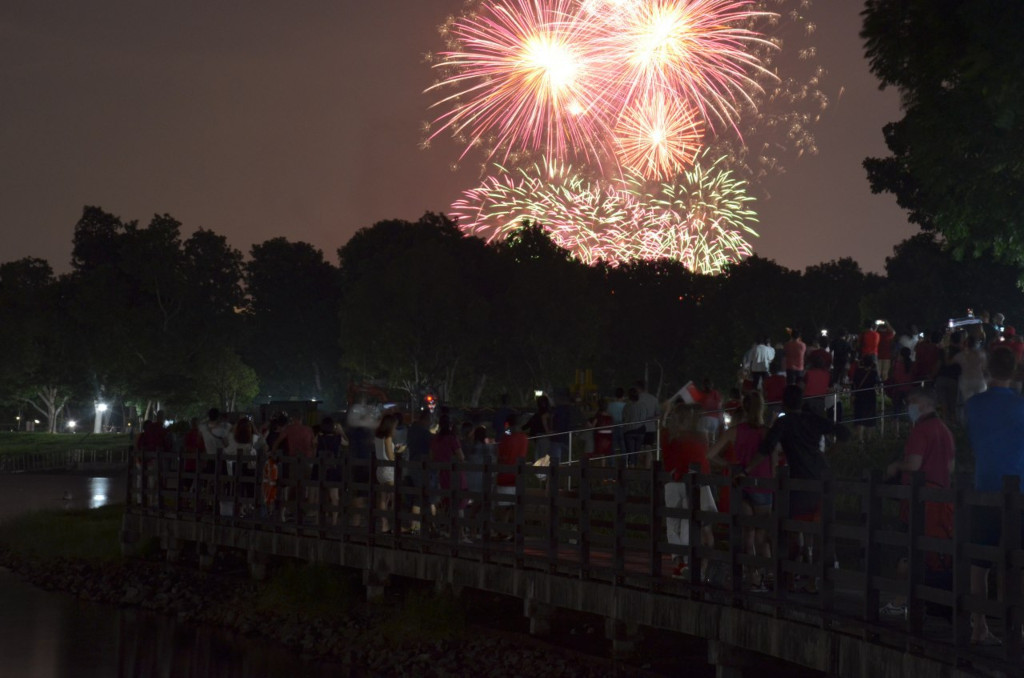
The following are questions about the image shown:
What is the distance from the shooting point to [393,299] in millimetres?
78875

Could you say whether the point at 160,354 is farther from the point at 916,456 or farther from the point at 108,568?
the point at 916,456

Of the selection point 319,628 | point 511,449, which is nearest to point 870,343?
point 511,449

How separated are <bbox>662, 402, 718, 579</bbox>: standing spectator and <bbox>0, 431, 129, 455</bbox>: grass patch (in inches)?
3164

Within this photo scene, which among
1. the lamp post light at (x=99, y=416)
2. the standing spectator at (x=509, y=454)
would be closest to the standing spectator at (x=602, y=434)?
the standing spectator at (x=509, y=454)

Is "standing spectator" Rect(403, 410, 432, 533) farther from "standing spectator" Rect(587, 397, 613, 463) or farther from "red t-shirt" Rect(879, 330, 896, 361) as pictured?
"red t-shirt" Rect(879, 330, 896, 361)

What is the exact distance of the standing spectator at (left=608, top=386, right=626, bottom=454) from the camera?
24328 mm

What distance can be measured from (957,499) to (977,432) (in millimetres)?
967

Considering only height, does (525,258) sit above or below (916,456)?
above

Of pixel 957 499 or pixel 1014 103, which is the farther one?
pixel 1014 103

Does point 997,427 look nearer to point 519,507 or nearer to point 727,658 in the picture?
point 727,658

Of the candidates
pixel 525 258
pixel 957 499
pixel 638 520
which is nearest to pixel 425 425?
pixel 638 520

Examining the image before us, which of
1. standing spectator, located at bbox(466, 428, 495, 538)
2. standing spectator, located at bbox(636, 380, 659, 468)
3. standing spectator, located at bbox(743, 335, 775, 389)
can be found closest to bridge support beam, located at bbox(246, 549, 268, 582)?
standing spectator, located at bbox(466, 428, 495, 538)

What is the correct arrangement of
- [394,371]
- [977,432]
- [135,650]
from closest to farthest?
[977,432]
[135,650]
[394,371]

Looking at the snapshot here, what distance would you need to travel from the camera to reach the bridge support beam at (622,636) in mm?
14531
